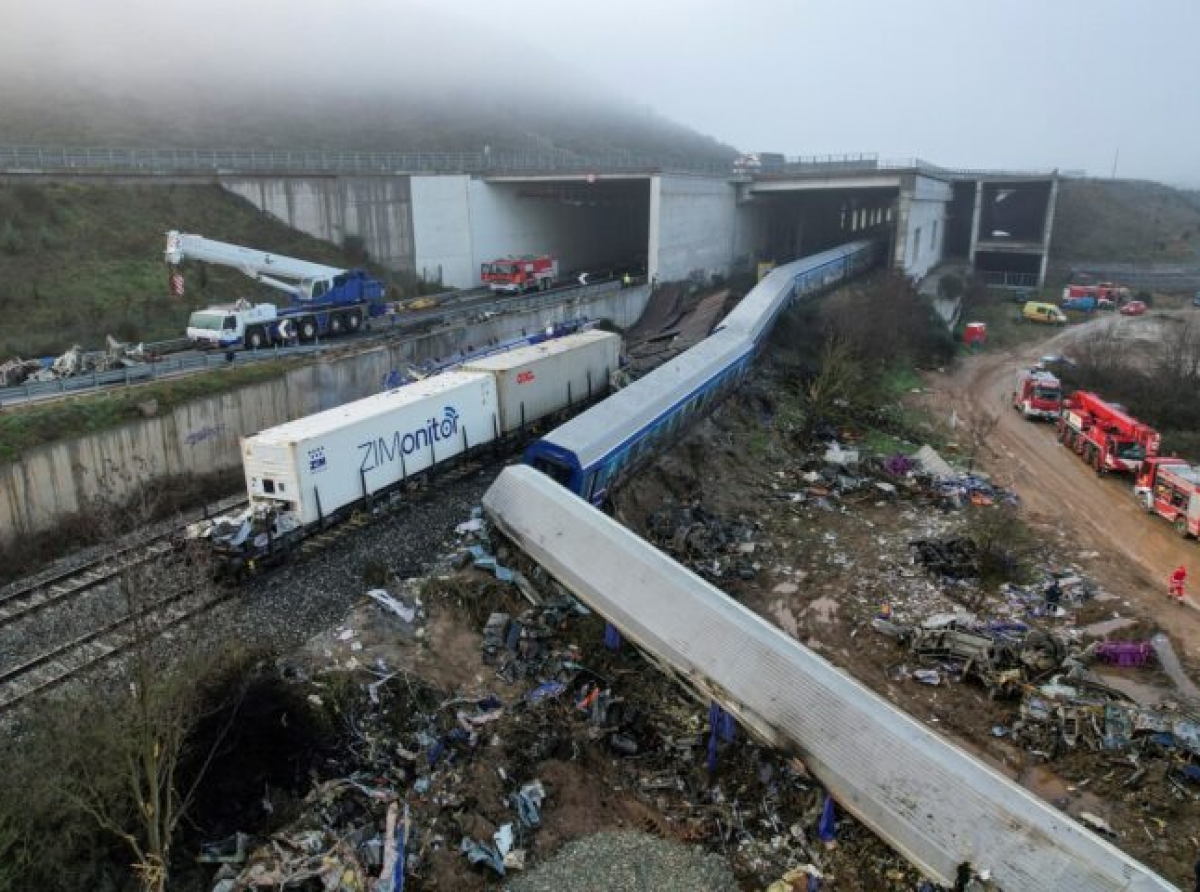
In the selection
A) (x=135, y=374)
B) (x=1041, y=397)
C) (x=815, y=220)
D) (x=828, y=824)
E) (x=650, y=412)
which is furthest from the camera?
(x=815, y=220)

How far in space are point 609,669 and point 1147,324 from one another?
48846 millimetres

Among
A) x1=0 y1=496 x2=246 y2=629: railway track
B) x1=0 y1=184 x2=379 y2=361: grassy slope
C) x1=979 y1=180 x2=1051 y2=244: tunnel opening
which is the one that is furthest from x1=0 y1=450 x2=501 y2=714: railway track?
x1=979 y1=180 x2=1051 y2=244: tunnel opening

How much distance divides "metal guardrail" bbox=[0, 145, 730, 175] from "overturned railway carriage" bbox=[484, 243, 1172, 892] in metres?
26.1

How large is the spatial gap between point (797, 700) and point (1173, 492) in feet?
51.9

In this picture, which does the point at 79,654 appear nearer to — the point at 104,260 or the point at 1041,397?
the point at 104,260

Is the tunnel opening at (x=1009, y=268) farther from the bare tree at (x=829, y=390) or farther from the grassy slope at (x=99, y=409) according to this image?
the grassy slope at (x=99, y=409)

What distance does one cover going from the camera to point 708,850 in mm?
10445

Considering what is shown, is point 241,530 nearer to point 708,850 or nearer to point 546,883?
point 546,883

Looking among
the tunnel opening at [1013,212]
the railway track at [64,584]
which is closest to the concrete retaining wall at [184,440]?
the railway track at [64,584]

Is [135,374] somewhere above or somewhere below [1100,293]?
above

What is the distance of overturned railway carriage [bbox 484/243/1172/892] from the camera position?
→ 29.6 feet

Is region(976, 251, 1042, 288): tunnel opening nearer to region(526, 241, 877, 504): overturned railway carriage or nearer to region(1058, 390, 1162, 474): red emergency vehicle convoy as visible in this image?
region(526, 241, 877, 504): overturned railway carriage

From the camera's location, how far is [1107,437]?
80.6ft

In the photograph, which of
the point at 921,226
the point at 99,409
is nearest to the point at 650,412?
the point at 99,409
